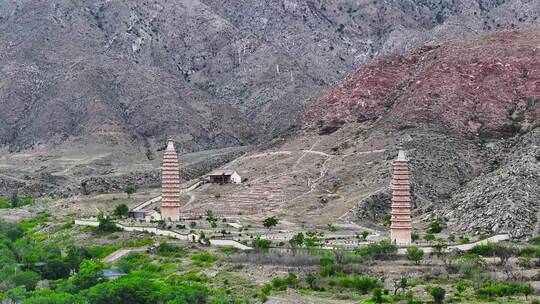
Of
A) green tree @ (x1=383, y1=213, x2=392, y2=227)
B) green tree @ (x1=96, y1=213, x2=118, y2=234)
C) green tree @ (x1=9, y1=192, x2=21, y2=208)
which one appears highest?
green tree @ (x1=9, y1=192, x2=21, y2=208)

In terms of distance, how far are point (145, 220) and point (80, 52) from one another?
58206 mm

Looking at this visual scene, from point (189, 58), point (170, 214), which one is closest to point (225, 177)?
point (170, 214)

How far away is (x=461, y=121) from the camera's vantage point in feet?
284

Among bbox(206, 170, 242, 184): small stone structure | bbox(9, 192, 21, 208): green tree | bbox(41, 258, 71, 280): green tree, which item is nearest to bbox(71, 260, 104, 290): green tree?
bbox(41, 258, 71, 280): green tree

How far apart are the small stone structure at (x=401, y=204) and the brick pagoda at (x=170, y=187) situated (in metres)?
17.5

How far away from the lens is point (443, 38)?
119688mm

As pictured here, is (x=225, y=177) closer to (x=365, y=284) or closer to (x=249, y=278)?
(x=249, y=278)

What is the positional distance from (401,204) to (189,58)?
3147 inches

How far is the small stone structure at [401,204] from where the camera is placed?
58.4 metres

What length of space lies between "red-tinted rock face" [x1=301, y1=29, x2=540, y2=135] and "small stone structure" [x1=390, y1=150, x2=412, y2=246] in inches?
1087

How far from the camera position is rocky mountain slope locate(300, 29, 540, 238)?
218 ft

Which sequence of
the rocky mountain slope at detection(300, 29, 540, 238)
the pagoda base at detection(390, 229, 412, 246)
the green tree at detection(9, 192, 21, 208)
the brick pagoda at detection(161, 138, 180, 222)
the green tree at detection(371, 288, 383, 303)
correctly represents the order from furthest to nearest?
the green tree at detection(9, 192, 21, 208) < the brick pagoda at detection(161, 138, 180, 222) < the rocky mountain slope at detection(300, 29, 540, 238) < the pagoda base at detection(390, 229, 412, 246) < the green tree at detection(371, 288, 383, 303)

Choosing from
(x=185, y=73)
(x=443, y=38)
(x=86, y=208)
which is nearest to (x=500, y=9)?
(x=443, y=38)

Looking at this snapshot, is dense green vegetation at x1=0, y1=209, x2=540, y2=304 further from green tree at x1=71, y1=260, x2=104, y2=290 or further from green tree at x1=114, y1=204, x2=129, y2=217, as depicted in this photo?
green tree at x1=114, y1=204, x2=129, y2=217
